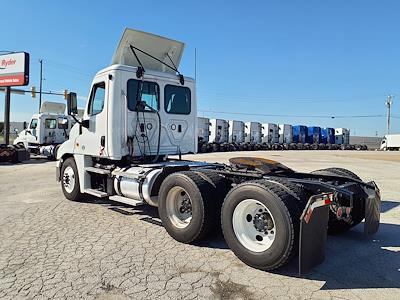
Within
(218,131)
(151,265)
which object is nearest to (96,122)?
(151,265)

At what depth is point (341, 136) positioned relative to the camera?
198 ft

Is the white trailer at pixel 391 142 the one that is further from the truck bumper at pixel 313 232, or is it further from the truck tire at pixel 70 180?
the truck bumper at pixel 313 232

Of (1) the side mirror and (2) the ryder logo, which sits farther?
(2) the ryder logo

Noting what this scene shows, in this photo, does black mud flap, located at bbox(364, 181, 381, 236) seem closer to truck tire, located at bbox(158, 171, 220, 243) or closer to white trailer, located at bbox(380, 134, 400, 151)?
truck tire, located at bbox(158, 171, 220, 243)

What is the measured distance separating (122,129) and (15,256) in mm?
3121

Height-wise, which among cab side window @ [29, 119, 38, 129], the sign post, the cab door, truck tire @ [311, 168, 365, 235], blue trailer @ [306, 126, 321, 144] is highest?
the sign post

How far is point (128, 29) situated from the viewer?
24.2ft

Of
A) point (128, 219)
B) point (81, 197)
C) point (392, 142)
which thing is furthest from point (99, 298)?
point (392, 142)

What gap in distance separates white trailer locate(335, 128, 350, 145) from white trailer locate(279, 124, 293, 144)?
12795mm

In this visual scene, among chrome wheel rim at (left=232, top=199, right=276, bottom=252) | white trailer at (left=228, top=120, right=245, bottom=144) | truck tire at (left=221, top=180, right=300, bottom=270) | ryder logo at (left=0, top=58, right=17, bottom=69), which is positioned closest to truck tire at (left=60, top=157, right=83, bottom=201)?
truck tire at (left=221, top=180, right=300, bottom=270)

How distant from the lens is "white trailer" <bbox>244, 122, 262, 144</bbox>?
44312mm

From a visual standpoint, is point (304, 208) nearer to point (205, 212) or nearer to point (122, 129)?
point (205, 212)

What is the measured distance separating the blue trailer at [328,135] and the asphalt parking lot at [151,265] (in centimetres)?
5225

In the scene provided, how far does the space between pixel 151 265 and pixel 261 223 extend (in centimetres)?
148
